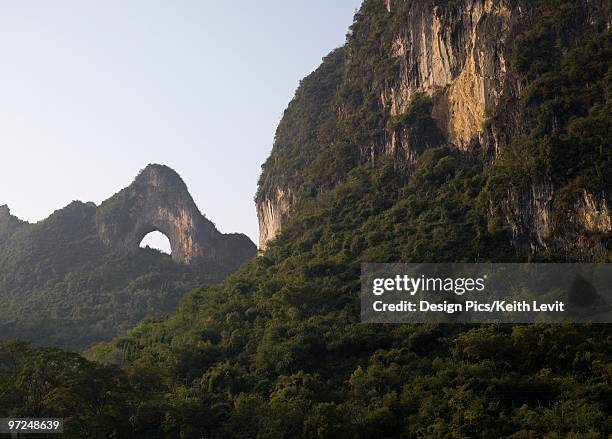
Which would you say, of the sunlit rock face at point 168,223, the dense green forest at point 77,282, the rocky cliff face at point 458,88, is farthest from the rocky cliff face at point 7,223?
the rocky cliff face at point 458,88

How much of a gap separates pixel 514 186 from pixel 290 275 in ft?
39.9

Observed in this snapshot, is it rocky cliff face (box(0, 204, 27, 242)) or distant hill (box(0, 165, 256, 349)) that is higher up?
rocky cliff face (box(0, 204, 27, 242))

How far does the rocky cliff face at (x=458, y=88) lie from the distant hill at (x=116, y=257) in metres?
15.7

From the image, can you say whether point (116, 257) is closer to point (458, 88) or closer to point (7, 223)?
point (7, 223)

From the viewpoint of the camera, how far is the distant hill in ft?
209

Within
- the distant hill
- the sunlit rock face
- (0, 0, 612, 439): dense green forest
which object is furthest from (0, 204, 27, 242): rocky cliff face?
(0, 0, 612, 439): dense green forest

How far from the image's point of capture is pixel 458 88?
42125mm

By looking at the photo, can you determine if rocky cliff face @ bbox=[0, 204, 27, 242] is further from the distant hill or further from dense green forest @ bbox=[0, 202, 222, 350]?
dense green forest @ bbox=[0, 202, 222, 350]

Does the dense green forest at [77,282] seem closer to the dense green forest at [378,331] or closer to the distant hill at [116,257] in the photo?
the distant hill at [116,257]

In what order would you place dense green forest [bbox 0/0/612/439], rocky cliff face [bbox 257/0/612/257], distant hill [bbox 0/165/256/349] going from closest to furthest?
1. dense green forest [bbox 0/0/612/439]
2. rocky cliff face [bbox 257/0/612/257]
3. distant hill [bbox 0/165/256/349]

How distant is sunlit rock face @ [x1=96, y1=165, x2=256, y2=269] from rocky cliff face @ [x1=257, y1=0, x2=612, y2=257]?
17729mm

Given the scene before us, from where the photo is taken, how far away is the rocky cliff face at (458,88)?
34281mm

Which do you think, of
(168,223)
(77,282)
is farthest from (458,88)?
(77,282)

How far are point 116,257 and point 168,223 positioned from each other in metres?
5.50
